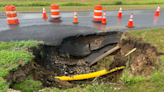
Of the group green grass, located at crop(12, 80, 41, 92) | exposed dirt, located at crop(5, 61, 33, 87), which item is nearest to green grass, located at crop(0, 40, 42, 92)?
exposed dirt, located at crop(5, 61, 33, 87)

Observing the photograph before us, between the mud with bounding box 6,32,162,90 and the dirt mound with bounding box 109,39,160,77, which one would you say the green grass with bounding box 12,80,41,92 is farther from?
the dirt mound with bounding box 109,39,160,77

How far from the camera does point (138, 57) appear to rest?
385 cm

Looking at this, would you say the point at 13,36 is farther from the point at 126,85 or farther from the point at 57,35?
the point at 126,85

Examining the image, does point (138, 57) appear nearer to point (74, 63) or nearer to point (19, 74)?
point (74, 63)

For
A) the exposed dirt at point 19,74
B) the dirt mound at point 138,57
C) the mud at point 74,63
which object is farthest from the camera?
the dirt mound at point 138,57

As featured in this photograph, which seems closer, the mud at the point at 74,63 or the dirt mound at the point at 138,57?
the mud at the point at 74,63

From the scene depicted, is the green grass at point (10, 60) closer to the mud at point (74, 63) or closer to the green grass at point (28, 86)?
the mud at point (74, 63)

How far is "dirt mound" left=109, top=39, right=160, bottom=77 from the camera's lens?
11.2 feet

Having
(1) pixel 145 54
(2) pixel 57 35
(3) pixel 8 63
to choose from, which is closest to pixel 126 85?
(1) pixel 145 54

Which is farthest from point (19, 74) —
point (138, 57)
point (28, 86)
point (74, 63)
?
point (138, 57)

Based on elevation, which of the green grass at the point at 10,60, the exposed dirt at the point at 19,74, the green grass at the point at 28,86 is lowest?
the green grass at the point at 28,86

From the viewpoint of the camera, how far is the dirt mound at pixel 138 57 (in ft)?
11.2

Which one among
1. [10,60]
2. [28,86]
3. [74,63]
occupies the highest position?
[10,60]

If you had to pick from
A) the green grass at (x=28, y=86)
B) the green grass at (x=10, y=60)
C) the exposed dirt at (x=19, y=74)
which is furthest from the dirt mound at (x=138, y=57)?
the green grass at (x=10, y=60)
